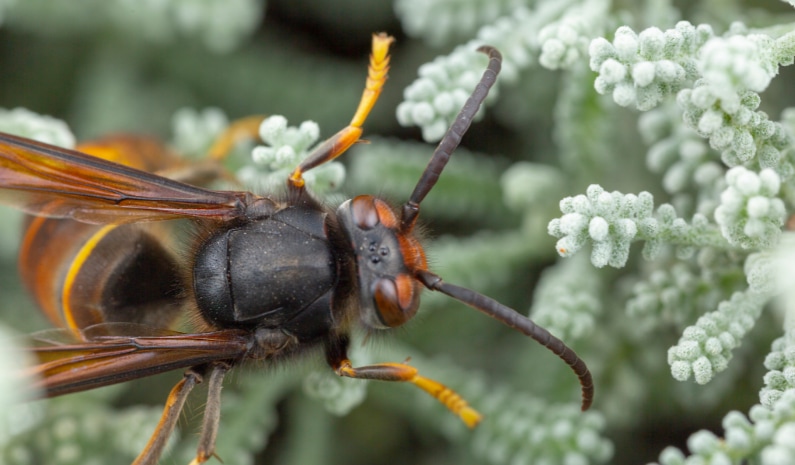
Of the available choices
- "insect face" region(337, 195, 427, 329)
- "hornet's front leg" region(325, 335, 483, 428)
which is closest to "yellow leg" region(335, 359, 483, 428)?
"hornet's front leg" region(325, 335, 483, 428)

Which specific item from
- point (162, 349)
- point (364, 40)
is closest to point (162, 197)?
point (162, 349)

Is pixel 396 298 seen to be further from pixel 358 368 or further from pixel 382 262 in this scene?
pixel 358 368

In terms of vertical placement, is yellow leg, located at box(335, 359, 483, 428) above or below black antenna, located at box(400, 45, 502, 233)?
below

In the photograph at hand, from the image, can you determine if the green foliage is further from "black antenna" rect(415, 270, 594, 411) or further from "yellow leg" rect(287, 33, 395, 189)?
"black antenna" rect(415, 270, 594, 411)

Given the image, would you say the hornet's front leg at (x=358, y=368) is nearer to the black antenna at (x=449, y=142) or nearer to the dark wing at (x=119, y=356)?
the dark wing at (x=119, y=356)

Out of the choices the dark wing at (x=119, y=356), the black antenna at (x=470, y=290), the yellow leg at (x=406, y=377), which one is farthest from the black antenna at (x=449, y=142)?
the dark wing at (x=119, y=356)

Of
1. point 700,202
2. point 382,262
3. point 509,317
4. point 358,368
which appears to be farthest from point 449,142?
point 700,202
